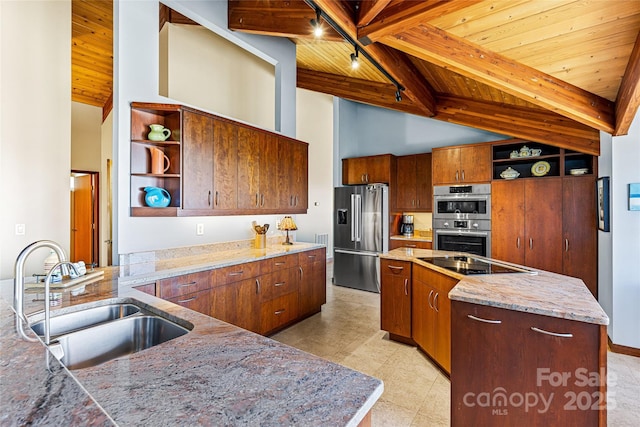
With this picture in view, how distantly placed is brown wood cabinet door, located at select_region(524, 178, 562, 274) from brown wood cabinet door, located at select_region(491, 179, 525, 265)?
0.07 metres

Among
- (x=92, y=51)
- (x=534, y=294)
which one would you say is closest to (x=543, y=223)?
(x=534, y=294)

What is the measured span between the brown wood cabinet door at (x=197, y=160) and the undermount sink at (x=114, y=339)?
143 cm

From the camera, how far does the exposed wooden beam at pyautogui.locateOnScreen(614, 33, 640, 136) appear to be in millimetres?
1940

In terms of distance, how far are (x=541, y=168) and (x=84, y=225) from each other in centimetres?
753

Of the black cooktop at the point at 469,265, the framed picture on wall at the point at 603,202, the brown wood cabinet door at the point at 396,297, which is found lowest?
the brown wood cabinet door at the point at 396,297

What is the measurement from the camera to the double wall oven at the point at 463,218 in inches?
171

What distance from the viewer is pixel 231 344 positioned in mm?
1100

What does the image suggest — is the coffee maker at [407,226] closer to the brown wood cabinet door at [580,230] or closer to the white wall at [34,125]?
the brown wood cabinet door at [580,230]

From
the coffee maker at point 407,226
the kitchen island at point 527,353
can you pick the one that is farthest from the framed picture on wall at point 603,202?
the coffee maker at point 407,226

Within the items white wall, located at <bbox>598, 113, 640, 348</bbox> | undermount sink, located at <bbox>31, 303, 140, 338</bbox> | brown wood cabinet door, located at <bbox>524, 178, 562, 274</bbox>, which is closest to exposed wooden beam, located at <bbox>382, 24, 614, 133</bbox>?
white wall, located at <bbox>598, 113, 640, 348</bbox>

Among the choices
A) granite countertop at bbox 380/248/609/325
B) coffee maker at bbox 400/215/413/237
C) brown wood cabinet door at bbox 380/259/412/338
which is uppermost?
coffee maker at bbox 400/215/413/237

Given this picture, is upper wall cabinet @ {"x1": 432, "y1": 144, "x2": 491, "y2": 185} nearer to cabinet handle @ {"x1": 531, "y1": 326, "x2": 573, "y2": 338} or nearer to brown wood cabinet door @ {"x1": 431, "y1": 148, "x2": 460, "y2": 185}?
brown wood cabinet door @ {"x1": 431, "y1": 148, "x2": 460, "y2": 185}

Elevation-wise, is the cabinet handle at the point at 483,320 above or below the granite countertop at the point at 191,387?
below

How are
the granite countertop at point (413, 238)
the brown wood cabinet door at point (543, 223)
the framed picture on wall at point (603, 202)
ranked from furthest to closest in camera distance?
the granite countertop at point (413, 238) → the brown wood cabinet door at point (543, 223) → the framed picture on wall at point (603, 202)
